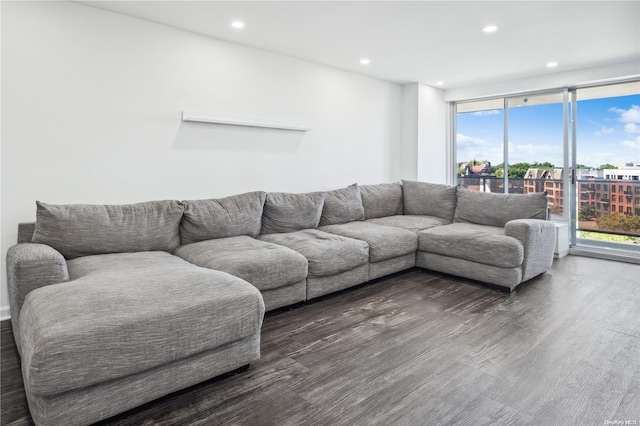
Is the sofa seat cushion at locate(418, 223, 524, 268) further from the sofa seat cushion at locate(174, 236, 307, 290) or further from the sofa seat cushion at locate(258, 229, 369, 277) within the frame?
the sofa seat cushion at locate(174, 236, 307, 290)

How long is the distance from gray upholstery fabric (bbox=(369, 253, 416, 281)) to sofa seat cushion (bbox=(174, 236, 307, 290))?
91 centimetres

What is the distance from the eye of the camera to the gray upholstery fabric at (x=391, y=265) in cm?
372

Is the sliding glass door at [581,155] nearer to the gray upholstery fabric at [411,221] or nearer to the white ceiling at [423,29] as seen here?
the white ceiling at [423,29]

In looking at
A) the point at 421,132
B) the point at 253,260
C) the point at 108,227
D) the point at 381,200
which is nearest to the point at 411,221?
the point at 381,200

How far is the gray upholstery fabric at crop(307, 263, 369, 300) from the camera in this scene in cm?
318

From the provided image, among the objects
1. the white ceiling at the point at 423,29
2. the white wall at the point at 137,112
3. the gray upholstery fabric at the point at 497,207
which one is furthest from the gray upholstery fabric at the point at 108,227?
the gray upholstery fabric at the point at 497,207

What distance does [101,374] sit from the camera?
1.57 m

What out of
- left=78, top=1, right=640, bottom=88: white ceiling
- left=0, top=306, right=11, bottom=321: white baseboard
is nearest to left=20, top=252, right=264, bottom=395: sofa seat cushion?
left=0, top=306, right=11, bottom=321: white baseboard

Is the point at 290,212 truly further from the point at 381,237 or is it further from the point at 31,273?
the point at 31,273

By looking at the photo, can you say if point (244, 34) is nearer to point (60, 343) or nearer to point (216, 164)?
point (216, 164)

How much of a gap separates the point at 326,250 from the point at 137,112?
199 centimetres

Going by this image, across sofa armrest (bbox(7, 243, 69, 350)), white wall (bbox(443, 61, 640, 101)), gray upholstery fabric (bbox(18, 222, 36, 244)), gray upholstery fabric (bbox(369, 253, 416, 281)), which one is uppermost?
white wall (bbox(443, 61, 640, 101))

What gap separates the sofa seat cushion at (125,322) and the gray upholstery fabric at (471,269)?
7.81ft

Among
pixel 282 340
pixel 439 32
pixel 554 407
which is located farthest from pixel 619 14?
pixel 282 340
